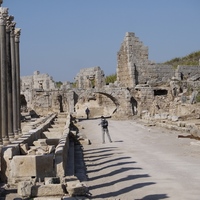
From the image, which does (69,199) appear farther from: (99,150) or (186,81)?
(186,81)

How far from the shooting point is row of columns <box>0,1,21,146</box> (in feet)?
43.3

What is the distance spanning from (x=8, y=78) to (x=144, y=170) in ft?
20.7

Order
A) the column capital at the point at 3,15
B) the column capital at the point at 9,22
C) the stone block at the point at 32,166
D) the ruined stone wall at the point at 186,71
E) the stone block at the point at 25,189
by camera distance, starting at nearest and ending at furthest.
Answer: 1. the stone block at the point at 25,189
2. the stone block at the point at 32,166
3. the column capital at the point at 3,15
4. the column capital at the point at 9,22
5. the ruined stone wall at the point at 186,71

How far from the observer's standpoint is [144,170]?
11.5m

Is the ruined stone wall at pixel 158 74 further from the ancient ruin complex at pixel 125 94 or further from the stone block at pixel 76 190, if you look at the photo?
the stone block at pixel 76 190

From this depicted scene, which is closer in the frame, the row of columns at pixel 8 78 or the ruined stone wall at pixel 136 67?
the row of columns at pixel 8 78

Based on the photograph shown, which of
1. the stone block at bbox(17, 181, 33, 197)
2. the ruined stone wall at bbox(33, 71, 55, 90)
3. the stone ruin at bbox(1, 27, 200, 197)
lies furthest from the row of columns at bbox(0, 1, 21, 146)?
the ruined stone wall at bbox(33, 71, 55, 90)

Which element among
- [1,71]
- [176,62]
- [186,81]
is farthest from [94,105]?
[1,71]

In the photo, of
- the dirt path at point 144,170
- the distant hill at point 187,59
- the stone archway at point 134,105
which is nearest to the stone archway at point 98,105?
the stone archway at point 134,105

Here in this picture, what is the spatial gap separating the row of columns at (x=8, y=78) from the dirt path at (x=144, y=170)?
2664mm

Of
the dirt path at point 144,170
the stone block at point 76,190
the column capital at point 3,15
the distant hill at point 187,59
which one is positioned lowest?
the dirt path at point 144,170

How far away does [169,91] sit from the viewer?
40969 millimetres

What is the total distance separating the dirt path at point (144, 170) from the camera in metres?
8.61

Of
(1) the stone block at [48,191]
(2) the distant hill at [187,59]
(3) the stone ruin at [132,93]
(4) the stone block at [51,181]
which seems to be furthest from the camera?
(2) the distant hill at [187,59]
